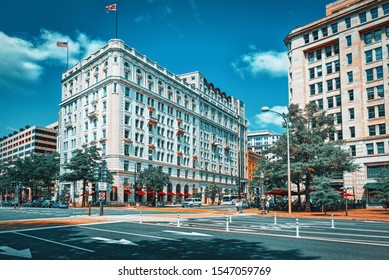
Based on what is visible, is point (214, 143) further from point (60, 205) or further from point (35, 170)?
point (60, 205)

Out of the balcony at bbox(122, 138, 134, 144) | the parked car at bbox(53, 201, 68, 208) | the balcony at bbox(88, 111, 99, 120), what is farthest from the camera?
the balcony at bbox(88, 111, 99, 120)

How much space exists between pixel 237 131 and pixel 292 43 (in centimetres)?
6012

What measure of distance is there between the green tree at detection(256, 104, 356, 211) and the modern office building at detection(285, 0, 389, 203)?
10.7m

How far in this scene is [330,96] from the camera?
192 feet

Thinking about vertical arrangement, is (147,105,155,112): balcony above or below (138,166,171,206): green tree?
above

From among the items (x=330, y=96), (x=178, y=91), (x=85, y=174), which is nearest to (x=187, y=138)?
(x=178, y=91)

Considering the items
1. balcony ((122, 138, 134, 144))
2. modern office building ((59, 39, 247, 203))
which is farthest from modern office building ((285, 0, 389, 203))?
balcony ((122, 138, 134, 144))

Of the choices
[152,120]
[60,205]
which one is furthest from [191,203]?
[60,205]

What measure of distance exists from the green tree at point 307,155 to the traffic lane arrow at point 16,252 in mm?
30682

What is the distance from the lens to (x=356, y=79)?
54125 millimetres

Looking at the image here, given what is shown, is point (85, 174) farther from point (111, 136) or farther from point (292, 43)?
point (292, 43)

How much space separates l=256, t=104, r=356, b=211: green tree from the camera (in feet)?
125

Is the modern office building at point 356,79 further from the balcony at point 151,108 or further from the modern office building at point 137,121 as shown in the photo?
the balcony at point 151,108

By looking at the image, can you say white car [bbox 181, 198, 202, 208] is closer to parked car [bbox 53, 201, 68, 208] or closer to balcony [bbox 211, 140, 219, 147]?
parked car [bbox 53, 201, 68, 208]
